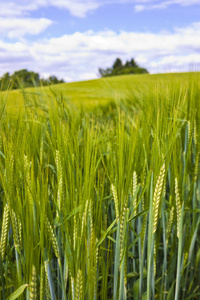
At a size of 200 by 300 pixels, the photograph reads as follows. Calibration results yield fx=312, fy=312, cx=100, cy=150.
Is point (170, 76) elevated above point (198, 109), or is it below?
above

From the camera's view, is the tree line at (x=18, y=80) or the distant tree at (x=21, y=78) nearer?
the tree line at (x=18, y=80)

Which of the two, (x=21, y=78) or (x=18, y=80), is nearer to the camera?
(x=18, y=80)

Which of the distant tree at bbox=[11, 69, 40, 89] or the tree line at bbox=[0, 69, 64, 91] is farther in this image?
the distant tree at bbox=[11, 69, 40, 89]

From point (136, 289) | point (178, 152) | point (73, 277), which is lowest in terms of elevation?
point (136, 289)

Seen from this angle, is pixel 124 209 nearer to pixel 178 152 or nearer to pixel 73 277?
pixel 73 277

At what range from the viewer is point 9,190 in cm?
58

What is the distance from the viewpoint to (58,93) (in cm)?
127

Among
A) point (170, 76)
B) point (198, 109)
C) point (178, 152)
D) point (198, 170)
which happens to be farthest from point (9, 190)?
point (170, 76)

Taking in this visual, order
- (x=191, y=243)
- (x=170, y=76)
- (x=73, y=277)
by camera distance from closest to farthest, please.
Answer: (x=73, y=277)
(x=191, y=243)
(x=170, y=76)

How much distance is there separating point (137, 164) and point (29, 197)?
1.20ft

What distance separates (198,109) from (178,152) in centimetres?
27

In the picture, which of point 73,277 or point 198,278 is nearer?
point 73,277

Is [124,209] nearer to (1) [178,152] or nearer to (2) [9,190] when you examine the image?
(2) [9,190]

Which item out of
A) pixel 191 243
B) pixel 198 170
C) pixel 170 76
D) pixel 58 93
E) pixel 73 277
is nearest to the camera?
pixel 73 277
